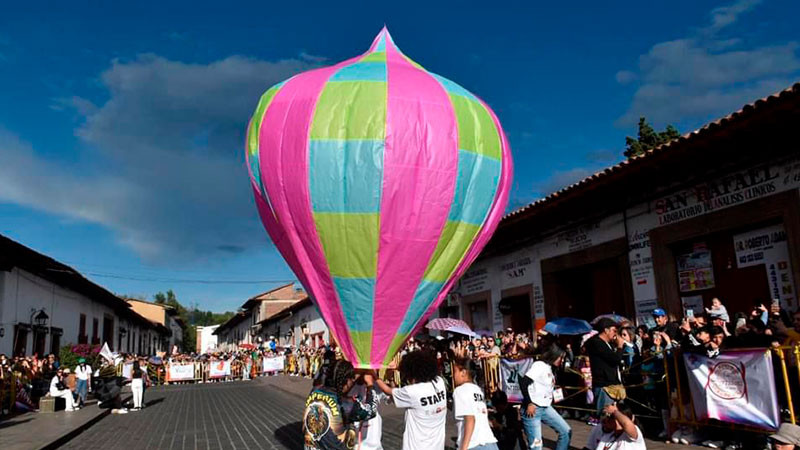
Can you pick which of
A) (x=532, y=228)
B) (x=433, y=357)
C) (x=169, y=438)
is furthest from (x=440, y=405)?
(x=532, y=228)

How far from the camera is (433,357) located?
537 centimetres

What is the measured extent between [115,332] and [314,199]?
1540 inches

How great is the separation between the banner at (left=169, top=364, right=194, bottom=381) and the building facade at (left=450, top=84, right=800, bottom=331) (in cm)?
2399

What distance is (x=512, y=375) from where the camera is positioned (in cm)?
1131

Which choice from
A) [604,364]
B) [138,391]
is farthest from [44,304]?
[604,364]

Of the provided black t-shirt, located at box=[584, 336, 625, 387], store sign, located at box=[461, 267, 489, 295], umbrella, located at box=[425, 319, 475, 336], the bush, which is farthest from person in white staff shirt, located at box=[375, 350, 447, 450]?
the bush

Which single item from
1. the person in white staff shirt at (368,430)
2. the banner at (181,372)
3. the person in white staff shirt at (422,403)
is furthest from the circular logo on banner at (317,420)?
the banner at (181,372)

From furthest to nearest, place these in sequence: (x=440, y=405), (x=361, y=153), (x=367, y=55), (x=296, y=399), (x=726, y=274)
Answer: (x=296, y=399) → (x=726, y=274) → (x=367, y=55) → (x=361, y=153) → (x=440, y=405)

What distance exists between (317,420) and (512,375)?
708 cm

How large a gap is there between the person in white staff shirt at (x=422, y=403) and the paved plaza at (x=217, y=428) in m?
3.78

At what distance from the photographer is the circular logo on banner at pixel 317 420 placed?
4.86 m

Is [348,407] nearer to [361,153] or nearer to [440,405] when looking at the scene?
[440,405]

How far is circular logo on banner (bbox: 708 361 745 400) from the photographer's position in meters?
7.15

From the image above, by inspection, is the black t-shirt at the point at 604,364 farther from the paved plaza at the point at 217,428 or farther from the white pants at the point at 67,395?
the white pants at the point at 67,395
